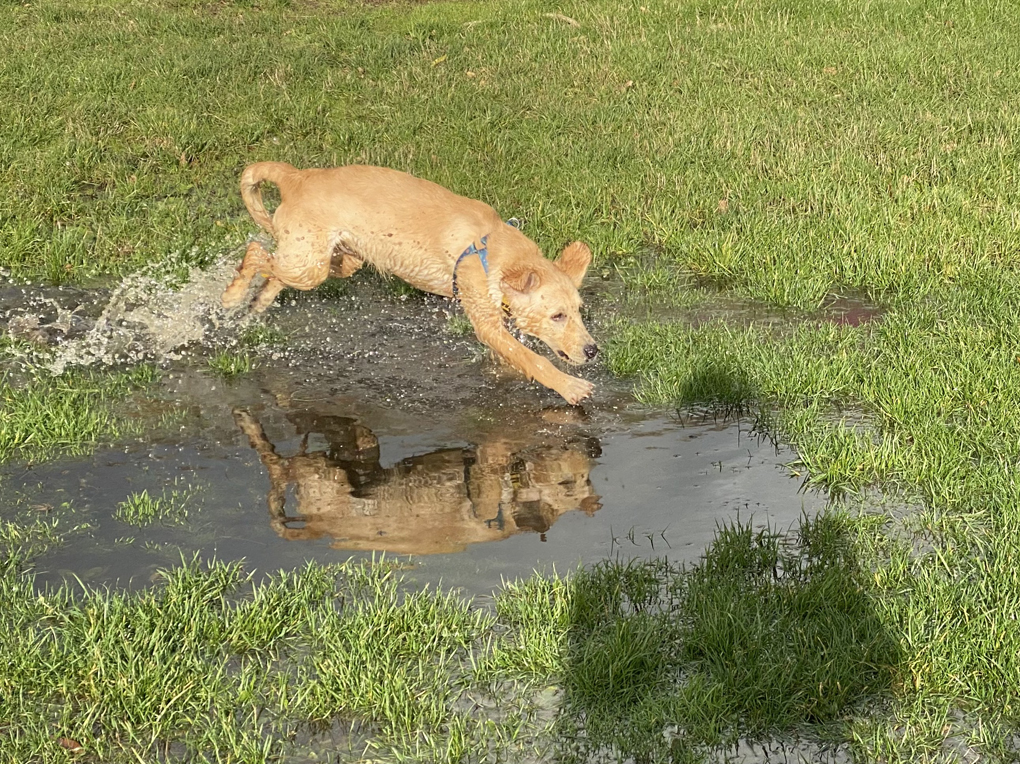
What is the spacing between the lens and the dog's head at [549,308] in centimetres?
586

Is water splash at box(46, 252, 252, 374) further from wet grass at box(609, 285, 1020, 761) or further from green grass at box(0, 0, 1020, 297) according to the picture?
wet grass at box(609, 285, 1020, 761)

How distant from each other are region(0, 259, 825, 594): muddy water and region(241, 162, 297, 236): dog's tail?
846 millimetres

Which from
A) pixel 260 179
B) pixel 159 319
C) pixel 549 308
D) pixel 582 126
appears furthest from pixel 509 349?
pixel 582 126

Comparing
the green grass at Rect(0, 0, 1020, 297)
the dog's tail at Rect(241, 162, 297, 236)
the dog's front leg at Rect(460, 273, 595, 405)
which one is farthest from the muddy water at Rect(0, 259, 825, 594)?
the green grass at Rect(0, 0, 1020, 297)

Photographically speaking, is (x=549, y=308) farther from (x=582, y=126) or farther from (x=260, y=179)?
(x=582, y=126)

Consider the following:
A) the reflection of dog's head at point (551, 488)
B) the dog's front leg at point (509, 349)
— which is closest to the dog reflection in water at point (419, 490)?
the reflection of dog's head at point (551, 488)

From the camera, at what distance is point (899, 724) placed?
3.23 metres

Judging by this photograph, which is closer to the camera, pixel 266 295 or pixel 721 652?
pixel 721 652

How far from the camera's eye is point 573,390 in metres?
5.60

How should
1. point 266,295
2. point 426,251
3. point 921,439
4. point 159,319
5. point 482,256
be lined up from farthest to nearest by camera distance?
point 266,295 → point 159,319 → point 426,251 → point 482,256 → point 921,439

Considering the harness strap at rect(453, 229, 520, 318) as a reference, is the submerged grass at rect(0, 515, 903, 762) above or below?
below

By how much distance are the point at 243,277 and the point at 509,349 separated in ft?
6.59

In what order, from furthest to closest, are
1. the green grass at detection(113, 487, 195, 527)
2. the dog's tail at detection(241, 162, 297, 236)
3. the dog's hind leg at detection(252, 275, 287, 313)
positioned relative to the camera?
the dog's hind leg at detection(252, 275, 287, 313)
the dog's tail at detection(241, 162, 297, 236)
the green grass at detection(113, 487, 195, 527)

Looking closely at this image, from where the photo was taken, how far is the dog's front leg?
5621mm
